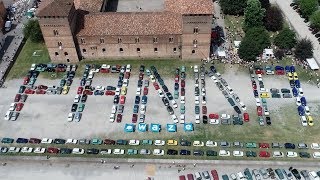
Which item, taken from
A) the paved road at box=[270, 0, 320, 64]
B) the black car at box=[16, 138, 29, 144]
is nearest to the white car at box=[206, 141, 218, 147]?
the paved road at box=[270, 0, 320, 64]

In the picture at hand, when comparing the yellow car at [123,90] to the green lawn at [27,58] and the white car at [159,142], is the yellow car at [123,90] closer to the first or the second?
the white car at [159,142]

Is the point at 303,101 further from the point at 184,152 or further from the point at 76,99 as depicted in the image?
the point at 76,99

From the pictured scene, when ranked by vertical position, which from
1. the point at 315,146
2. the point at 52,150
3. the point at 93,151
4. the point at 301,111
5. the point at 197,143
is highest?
the point at 301,111

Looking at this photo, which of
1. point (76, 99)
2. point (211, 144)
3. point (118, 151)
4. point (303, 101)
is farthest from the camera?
point (76, 99)

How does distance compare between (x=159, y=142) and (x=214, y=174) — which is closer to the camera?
(x=214, y=174)

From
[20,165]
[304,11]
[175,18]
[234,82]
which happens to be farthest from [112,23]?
[304,11]

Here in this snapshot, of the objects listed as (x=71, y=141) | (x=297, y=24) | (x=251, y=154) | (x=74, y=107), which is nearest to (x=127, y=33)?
(x=74, y=107)

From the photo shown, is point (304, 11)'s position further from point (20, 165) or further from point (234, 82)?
point (20, 165)
